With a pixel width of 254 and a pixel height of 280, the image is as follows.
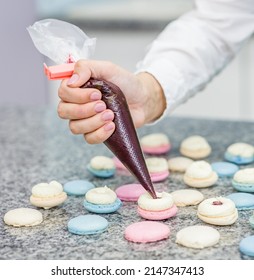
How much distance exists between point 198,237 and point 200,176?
0.86ft

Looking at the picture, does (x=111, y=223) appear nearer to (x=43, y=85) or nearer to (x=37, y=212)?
(x=37, y=212)

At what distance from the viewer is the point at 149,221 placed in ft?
3.45

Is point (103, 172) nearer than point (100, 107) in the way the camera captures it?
No

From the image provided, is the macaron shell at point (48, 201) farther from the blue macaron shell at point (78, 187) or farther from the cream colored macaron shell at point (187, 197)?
the cream colored macaron shell at point (187, 197)

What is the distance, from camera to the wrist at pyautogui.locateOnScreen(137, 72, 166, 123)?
1380mm

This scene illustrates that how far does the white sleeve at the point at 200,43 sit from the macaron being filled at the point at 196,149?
0.09 m

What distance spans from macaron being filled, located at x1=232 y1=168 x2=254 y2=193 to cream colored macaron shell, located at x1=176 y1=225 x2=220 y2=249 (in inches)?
8.1

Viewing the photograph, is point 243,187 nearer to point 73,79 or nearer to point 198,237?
point 198,237

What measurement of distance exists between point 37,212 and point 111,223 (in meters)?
0.12

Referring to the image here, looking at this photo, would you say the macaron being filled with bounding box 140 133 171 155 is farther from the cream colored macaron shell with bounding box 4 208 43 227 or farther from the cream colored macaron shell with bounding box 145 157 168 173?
the cream colored macaron shell with bounding box 4 208 43 227

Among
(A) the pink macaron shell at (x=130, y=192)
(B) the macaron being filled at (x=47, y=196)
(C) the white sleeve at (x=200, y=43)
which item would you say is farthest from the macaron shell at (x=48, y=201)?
(C) the white sleeve at (x=200, y=43)

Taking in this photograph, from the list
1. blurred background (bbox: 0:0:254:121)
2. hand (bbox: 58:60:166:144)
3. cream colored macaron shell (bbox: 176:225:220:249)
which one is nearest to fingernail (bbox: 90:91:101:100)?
hand (bbox: 58:60:166:144)

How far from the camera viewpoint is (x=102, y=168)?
4.29ft

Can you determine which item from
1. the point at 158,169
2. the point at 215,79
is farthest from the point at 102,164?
the point at 215,79
